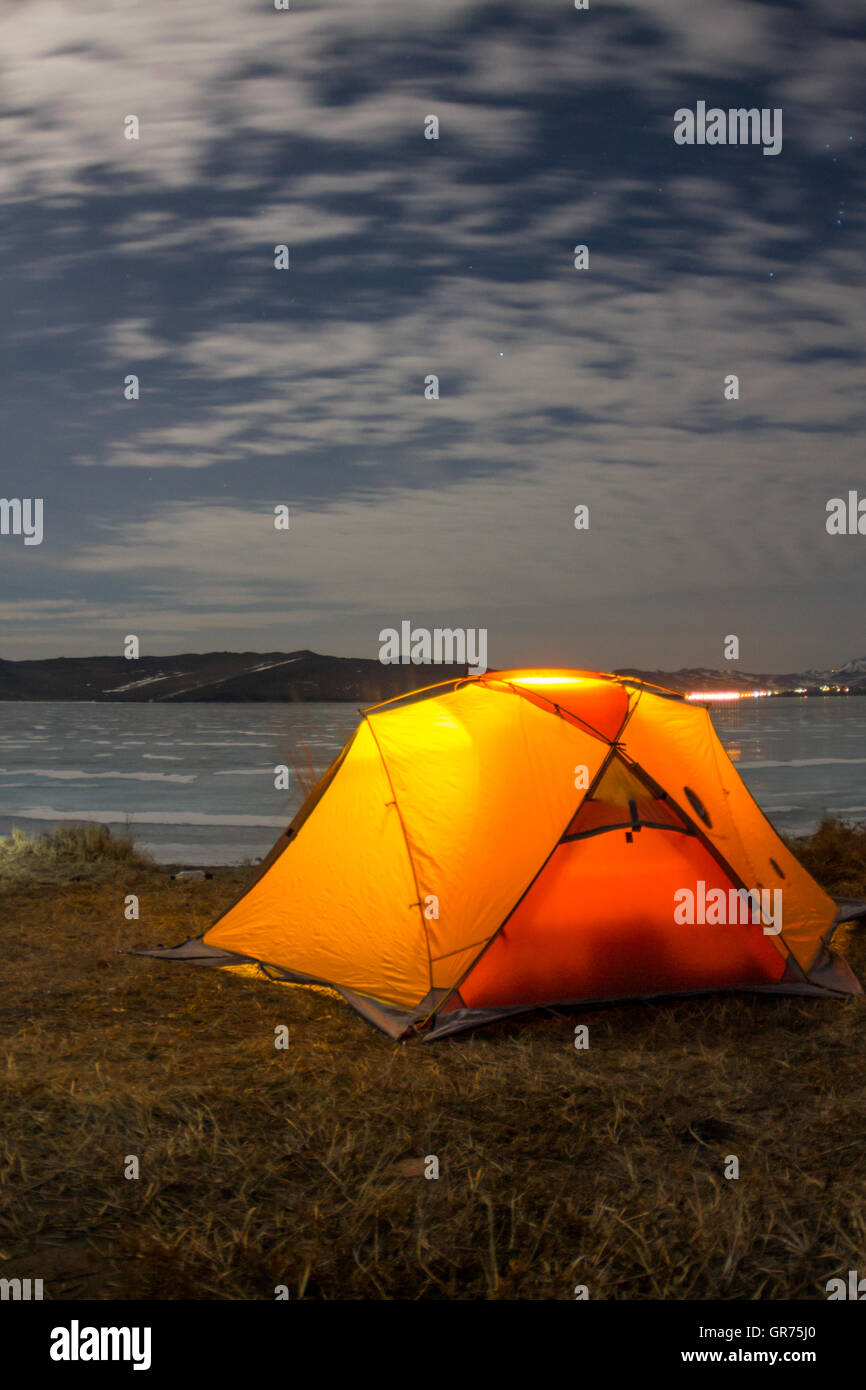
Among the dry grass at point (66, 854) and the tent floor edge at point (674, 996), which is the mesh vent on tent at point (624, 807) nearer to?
the tent floor edge at point (674, 996)

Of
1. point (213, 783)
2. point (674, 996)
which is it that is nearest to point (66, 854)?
point (674, 996)

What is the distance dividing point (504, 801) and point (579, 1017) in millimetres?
1469

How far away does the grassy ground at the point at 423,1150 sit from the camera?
3658 mm

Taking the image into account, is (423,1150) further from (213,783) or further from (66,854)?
(213,783)

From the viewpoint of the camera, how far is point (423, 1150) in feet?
15.1

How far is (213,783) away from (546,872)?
2849 cm

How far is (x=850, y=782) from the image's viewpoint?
33.3 meters

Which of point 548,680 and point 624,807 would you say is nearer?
point 624,807

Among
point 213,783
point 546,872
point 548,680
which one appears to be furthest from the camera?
point 213,783

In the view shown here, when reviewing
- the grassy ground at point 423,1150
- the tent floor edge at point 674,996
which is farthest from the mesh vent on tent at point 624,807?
the grassy ground at point 423,1150

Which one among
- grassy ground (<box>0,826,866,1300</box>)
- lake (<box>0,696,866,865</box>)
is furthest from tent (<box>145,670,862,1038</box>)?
lake (<box>0,696,866,865</box>)

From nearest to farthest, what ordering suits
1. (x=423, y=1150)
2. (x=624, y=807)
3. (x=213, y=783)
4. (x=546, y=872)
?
(x=423, y=1150), (x=546, y=872), (x=624, y=807), (x=213, y=783)

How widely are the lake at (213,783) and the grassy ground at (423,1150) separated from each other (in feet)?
23.9
